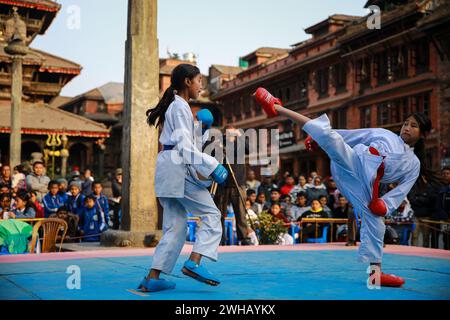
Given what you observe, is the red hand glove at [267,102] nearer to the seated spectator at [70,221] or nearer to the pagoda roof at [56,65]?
the seated spectator at [70,221]

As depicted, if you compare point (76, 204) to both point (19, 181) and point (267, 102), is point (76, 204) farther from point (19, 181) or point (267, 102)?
point (267, 102)

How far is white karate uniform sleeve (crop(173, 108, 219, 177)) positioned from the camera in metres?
4.09

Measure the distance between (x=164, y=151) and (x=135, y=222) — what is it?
4.52m

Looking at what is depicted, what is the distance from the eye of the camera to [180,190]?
13.8ft

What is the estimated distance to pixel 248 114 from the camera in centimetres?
4109

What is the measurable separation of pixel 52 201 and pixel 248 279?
6.44m

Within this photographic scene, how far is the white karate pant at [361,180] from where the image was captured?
466cm

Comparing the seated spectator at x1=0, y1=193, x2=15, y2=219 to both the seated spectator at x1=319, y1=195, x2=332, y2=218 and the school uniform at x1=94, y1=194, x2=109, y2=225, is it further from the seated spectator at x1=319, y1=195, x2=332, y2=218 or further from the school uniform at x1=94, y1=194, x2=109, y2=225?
the seated spectator at x1=319, y1=195, x2=332, y2=218

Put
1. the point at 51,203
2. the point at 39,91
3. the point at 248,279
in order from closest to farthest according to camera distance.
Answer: the point at 248,279 → the point at 51,203 → the point at 39,91

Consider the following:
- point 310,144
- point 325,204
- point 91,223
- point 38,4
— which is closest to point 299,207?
point 325,204

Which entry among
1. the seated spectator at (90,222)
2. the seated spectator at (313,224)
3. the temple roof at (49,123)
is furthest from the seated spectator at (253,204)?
the temple roof at (49,123)

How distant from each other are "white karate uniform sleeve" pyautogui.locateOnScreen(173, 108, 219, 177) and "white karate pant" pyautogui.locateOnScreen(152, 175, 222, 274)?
0.22 m
